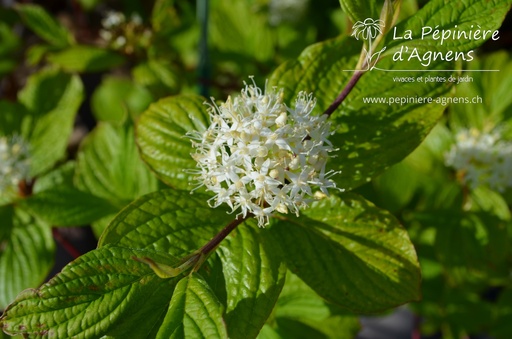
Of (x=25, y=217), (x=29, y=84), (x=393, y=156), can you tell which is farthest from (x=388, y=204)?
(x=29, y=84)

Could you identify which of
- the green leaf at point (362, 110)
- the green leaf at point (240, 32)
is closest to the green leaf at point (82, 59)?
the green leaf at point (240, 32)

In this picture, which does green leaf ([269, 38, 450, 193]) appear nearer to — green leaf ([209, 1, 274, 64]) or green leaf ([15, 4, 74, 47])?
green leaf ([209, 1, 274, 64])

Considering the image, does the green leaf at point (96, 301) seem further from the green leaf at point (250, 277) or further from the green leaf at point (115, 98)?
the green leaf at point (115, 98)

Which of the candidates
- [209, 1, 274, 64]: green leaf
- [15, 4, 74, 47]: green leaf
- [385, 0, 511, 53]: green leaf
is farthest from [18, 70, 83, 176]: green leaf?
[385, 0, 511, 53]: green leaf

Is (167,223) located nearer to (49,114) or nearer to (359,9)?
(359,9)

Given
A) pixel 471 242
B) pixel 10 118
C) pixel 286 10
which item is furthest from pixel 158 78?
pixel 471 242
